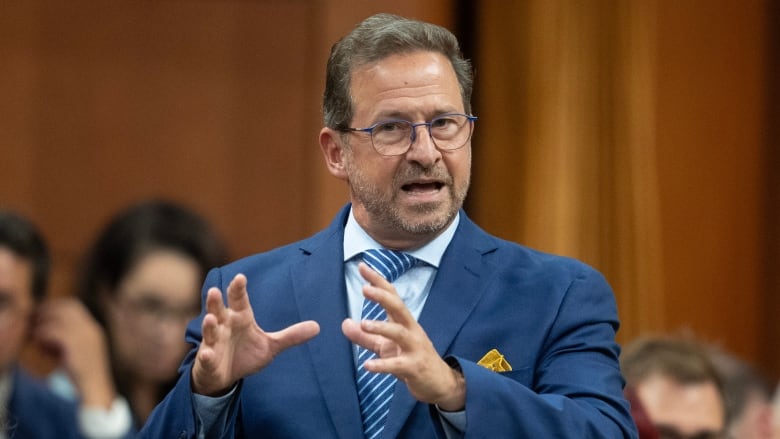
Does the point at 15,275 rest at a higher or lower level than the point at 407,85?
lower

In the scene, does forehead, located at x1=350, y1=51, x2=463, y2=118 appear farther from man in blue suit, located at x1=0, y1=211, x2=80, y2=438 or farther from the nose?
man in blue suit, located at x1=0, y1=211, x2=80, y2=438

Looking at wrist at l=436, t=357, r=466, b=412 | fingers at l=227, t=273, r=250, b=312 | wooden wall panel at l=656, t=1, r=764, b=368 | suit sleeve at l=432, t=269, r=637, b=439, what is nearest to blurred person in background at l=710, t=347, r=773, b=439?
wooden wall panel at l=656, t=1, r=764, b=368

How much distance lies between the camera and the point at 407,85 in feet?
7.36

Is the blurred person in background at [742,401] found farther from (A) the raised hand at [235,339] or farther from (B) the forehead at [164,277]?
(A) the raised hand at [235,339]

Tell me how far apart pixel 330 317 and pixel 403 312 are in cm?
35

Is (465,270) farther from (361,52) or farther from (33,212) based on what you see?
(33,212)

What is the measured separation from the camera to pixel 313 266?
91.7 inches

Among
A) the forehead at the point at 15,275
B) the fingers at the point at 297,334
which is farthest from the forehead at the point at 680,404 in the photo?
the fingers at the point at 297,334

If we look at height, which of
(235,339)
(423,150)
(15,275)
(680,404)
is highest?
(423,150)

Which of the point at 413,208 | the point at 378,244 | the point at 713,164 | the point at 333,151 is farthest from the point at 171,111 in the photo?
the point at 413,208

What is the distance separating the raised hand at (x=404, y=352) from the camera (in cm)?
187

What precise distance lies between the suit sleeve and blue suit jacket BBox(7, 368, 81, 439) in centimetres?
127

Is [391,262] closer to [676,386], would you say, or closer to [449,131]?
[449,131]

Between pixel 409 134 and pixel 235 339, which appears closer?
pixel 235 339
